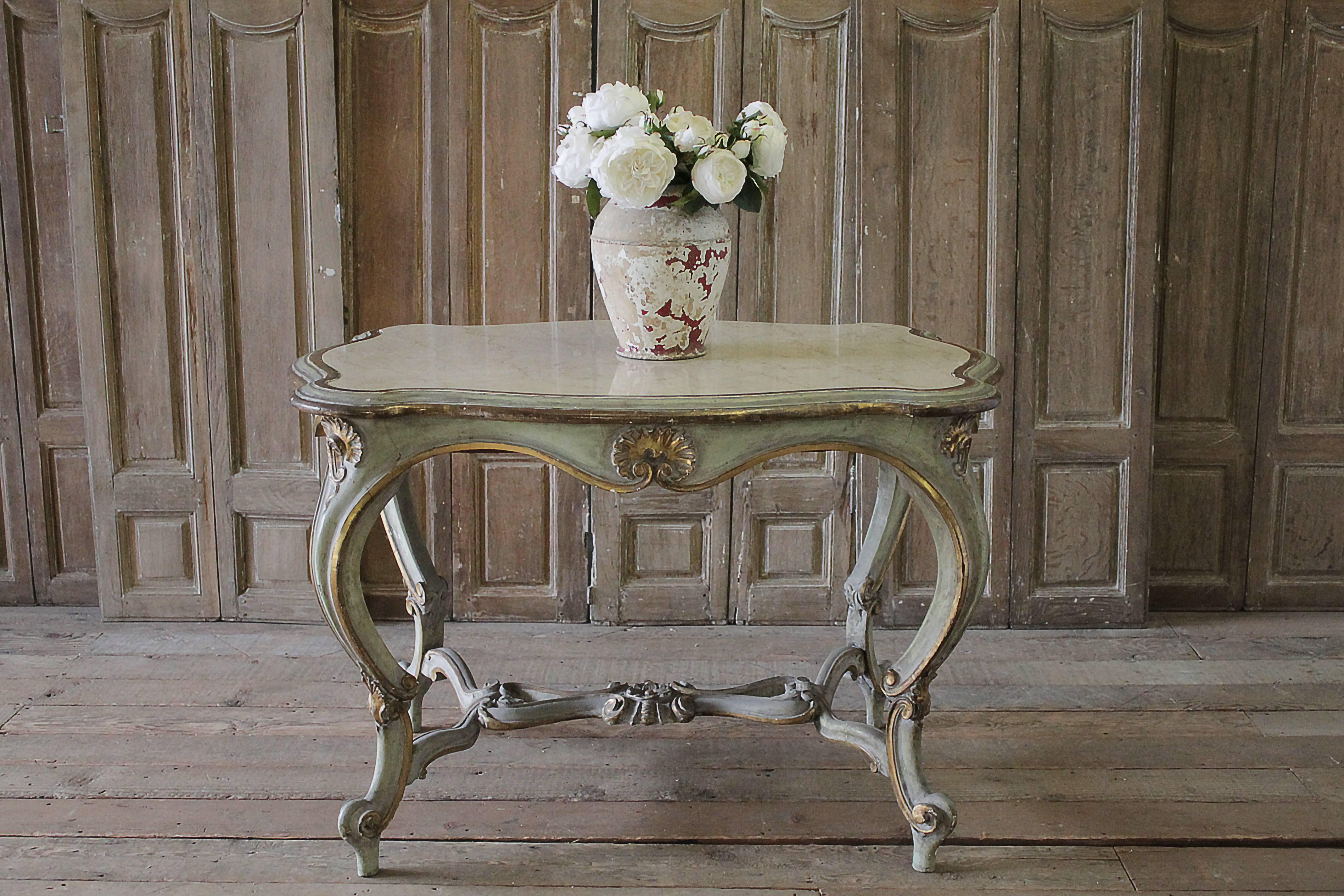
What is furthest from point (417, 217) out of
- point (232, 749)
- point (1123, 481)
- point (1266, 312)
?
point (1266, 312)

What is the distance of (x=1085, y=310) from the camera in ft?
11.6

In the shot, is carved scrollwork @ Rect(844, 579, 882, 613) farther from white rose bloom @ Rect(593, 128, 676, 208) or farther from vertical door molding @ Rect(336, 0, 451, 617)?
vertical door molding @ Rect(336, 0, 451, 617)

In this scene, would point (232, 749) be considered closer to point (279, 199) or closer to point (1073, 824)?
point (279, 199)

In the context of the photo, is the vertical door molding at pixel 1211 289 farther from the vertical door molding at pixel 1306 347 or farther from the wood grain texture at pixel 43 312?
the wood grain texture at pixel 43 312

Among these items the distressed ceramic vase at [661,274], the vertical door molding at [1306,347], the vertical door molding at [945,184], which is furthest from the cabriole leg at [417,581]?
the vertical door molding at [1306,347]

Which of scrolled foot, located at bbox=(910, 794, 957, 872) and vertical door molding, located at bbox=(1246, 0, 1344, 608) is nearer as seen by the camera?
scrolled foot, located at bbox=(910, 794, 957, 872)

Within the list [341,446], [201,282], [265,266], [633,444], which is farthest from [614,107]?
[201,282]

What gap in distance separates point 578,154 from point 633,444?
58 centimetres

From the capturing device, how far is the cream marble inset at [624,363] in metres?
2.20

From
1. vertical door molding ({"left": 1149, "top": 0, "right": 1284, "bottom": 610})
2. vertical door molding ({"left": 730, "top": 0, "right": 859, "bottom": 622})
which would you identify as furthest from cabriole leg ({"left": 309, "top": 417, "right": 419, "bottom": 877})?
vertical door molding ({"left": 1149, "top": 0, "right": 1284, "bottom": 610})

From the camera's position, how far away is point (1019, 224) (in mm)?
3477

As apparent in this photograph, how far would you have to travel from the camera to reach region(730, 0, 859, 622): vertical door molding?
11.3 ft

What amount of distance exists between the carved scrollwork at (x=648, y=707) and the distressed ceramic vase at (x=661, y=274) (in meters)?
0.71

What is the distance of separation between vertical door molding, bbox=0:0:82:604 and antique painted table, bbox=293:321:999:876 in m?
1.48
